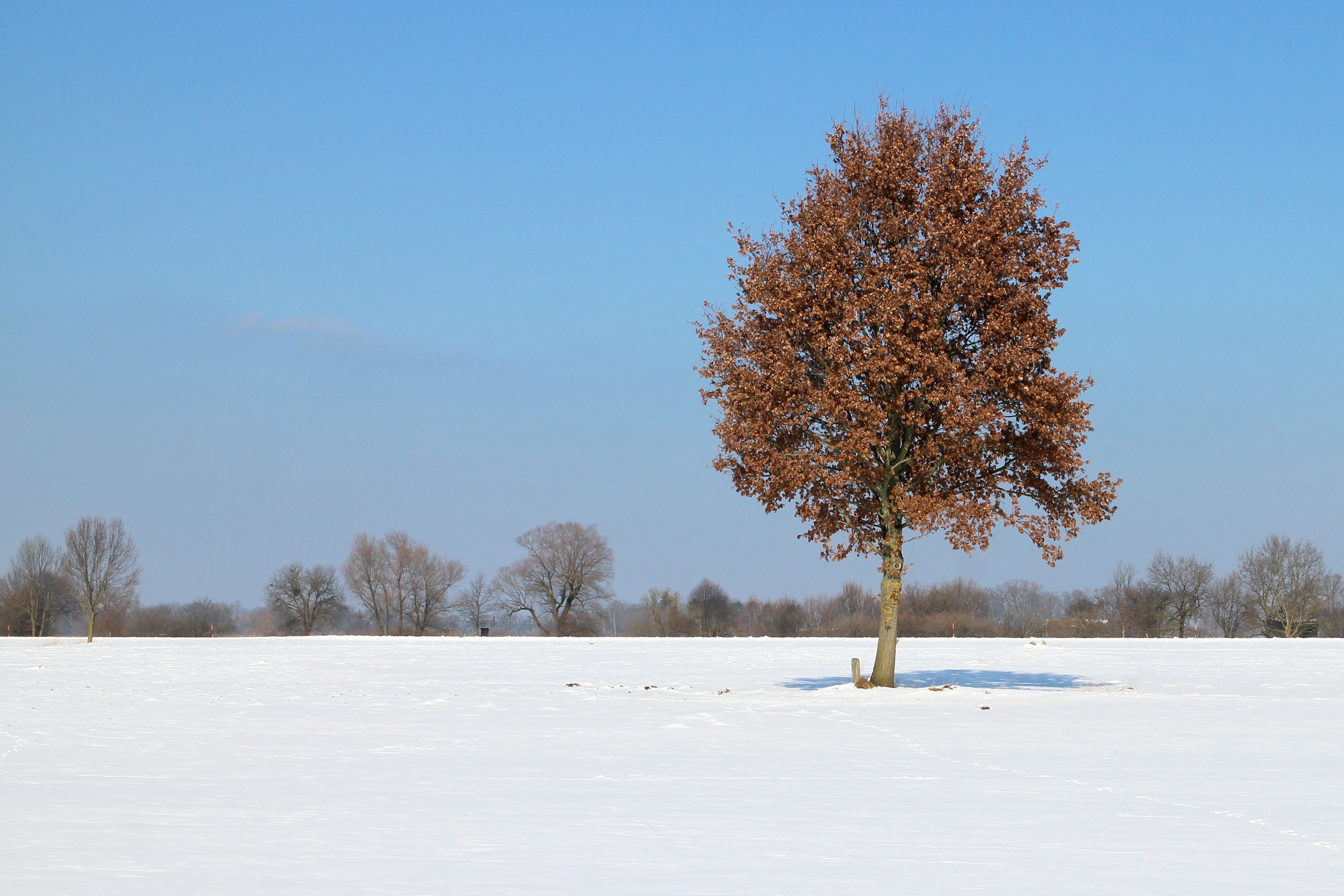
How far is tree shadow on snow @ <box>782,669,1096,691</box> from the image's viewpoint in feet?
98.0

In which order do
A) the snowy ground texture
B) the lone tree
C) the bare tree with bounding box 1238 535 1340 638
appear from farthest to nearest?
1. the bare tree with bounding box 1238 535 1340 638
2. the lone tree
3. the snowy ground texture

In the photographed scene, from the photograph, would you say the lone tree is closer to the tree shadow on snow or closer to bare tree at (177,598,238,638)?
the tree shadow on snow

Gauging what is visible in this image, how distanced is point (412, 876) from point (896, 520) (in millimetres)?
21148

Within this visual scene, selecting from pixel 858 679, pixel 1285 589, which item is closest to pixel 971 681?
pixel 858 679

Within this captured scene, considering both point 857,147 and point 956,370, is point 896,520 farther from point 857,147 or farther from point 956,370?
point 857,147

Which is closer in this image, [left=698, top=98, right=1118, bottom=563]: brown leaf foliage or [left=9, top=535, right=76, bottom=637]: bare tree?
[left=698, top=98, right=1118, bottom=563]: brown leaf foliage

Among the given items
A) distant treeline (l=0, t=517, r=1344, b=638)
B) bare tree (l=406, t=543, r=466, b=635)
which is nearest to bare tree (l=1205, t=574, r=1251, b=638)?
distant treeline (l=0, t=517, r=1344, b=638)

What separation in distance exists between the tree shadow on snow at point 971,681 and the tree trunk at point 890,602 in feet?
4.12

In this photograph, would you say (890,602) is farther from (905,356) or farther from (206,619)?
(206,619)

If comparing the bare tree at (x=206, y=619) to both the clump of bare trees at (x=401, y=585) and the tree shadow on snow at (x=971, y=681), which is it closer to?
the clump of bare trees at (x=401, y=585)

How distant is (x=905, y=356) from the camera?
24906mm

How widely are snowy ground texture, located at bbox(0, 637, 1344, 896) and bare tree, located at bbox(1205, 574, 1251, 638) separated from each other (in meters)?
81.4

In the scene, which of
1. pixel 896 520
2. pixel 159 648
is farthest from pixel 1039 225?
pixel 159 648

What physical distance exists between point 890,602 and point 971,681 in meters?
5.97
